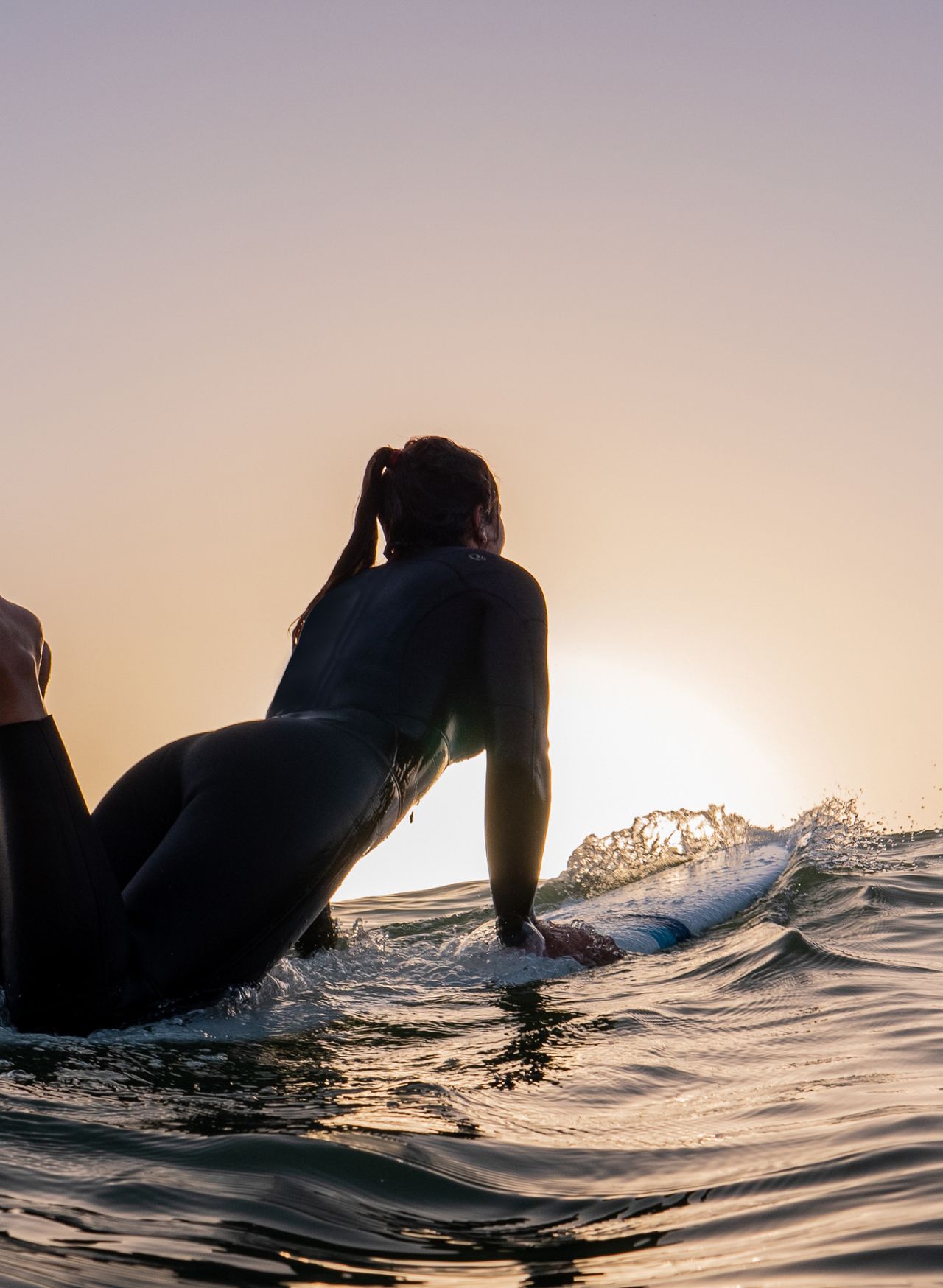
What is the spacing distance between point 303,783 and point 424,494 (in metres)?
0.99

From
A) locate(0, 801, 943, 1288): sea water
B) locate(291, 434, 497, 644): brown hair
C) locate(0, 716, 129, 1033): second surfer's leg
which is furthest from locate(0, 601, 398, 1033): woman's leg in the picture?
locate(291, 434, 497, 644): brown hair

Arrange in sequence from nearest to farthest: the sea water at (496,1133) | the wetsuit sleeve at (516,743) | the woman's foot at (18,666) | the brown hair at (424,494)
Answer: the sea water at (496,1133) < the woman's foot at (18,666) < the wetsuit sleeve at (516,743) < the brown hair at (424,494)

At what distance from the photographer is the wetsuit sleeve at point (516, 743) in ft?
9.81

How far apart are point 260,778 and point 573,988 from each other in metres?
1.07

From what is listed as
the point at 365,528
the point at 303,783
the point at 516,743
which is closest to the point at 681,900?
the point at 516,743

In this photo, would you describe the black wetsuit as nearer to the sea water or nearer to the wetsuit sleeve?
the wetsuit sleeve

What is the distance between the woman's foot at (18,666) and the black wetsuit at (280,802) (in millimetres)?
33

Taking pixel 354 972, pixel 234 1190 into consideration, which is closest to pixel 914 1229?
pixel 234 1190

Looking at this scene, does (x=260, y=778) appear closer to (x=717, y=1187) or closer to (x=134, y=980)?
(x=134, y=980)

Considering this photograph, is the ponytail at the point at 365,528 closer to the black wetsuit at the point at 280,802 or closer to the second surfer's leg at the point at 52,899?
the black wetsuit at the point at 280,802

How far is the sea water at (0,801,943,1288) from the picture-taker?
4.51 feet

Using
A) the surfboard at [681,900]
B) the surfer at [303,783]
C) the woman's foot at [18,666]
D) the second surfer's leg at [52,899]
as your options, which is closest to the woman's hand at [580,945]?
the surfer at [303,783]

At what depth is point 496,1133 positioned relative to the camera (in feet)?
6.07

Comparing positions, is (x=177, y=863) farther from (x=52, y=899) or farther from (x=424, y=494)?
(x=424, y=494)
